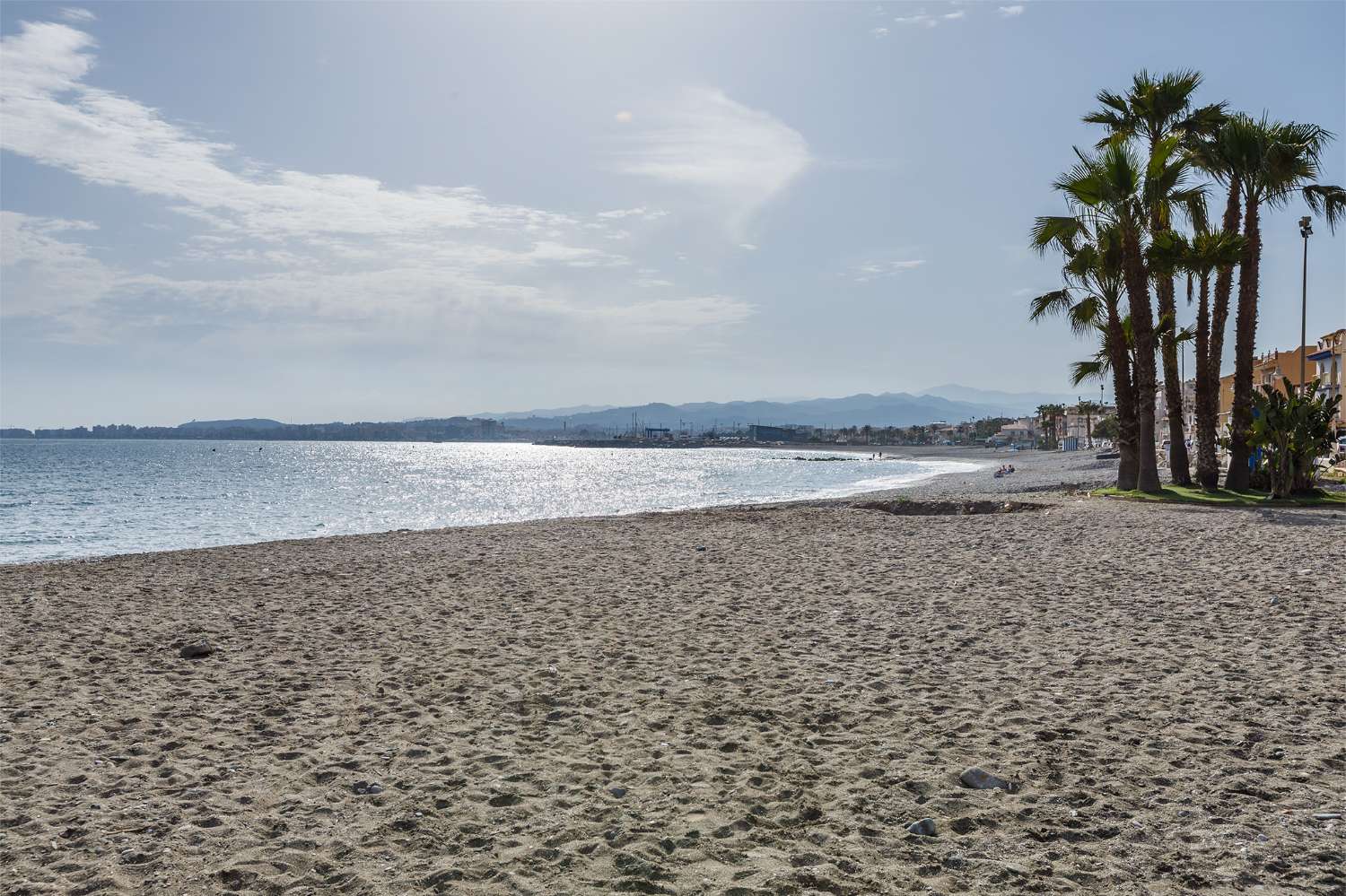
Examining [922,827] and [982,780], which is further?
[982,780]

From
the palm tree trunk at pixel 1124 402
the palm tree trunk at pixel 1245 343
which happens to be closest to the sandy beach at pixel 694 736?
the palm tree trunk at pixel 1245 343

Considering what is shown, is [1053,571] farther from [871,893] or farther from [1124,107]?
[1124,107]

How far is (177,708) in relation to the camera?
707 centimetres

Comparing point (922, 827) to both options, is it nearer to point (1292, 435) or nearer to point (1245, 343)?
point (1292, 435)

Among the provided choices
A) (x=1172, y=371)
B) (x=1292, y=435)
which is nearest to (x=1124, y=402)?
(x=1172, y=371)

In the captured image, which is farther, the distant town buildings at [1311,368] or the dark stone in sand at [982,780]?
the distant town buildings at [1311,368]

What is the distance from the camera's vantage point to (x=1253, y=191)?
2375 cm

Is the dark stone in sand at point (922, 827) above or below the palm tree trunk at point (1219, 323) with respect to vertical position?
below

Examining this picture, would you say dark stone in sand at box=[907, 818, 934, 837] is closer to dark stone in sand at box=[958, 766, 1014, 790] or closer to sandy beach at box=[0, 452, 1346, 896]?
sandy beach at box=[0, 452, 1346, 896]

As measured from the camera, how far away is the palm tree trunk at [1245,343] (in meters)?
24.0

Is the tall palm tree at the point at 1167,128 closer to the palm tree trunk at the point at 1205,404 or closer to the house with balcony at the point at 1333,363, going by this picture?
the palm tree trunk at the point at 1205,404

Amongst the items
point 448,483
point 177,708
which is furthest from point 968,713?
point 448,483

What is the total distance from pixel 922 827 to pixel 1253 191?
25443mm

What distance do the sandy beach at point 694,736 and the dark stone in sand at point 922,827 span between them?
0.22 feet
